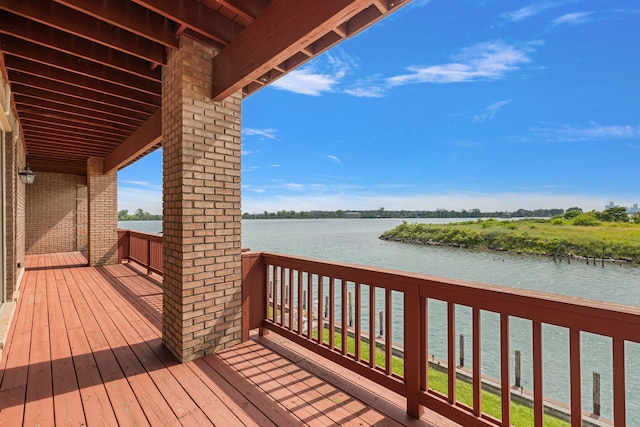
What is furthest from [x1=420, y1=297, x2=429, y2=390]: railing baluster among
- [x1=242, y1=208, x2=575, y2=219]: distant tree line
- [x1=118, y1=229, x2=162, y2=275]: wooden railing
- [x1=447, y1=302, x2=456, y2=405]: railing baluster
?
[x1=242, y1=208, x2=575, y2=219]: distant tree line

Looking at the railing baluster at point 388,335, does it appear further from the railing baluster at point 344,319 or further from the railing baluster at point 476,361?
the railing baluster at point 476,361

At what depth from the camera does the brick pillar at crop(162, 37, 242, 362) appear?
2.88 meters

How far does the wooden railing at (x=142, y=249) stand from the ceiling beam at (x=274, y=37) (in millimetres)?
4687

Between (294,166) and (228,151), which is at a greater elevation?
(294,166)

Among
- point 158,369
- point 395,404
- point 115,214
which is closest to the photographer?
point 395,404

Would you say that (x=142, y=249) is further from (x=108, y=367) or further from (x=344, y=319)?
(x=344, y=319)

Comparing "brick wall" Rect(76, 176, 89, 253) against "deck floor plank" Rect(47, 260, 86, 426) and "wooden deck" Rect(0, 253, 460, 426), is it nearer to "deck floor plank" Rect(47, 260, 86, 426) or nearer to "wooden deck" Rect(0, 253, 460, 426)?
"deck floor plank" Rect(47, 260, 86, 426)

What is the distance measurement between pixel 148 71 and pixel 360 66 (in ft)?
93.6

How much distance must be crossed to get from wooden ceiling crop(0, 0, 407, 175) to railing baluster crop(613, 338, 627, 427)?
2138mm

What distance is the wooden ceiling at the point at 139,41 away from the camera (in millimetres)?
2225

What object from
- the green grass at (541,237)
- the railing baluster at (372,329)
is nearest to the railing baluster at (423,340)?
the railing baluster at (372,329)

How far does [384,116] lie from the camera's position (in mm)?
42031

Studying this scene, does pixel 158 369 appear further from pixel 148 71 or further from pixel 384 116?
pixel 384 116

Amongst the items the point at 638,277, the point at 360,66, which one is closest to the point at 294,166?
the point at 360,66
